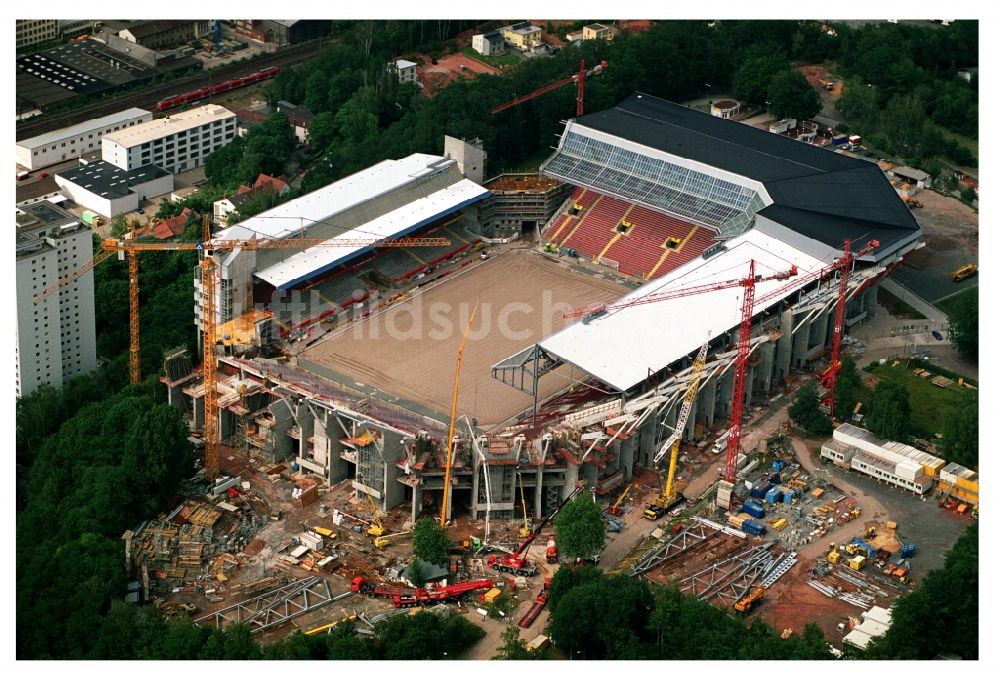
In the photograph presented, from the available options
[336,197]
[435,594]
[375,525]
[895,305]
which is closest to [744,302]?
[895,305]

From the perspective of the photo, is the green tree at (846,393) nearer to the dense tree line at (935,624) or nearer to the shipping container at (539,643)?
the dense tree line at (935,624)

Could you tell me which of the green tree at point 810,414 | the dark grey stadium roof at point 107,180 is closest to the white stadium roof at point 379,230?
the dark grey stadium roof at point 107,180

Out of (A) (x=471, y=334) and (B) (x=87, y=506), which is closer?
(B) (x=87, y=506)

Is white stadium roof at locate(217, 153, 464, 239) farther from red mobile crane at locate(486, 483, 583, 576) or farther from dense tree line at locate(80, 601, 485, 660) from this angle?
dense tree line at locate(80, 601, 485, 660)

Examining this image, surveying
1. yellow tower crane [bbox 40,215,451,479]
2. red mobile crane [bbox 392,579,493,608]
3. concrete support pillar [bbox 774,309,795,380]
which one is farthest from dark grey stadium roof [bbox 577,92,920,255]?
red mobile crane [bbox 392,579,493,608]

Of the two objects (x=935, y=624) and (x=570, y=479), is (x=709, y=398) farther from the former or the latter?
(x=935, y=624)
